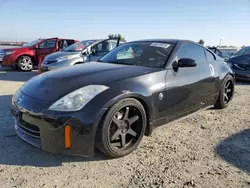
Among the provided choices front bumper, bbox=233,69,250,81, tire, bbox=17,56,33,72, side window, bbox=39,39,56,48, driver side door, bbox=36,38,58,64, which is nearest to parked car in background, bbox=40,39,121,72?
driver side door, bbox=36,38,58,64

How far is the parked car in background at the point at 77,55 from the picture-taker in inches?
316

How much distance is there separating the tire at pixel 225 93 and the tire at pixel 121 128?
231 cm

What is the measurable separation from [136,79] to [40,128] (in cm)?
124

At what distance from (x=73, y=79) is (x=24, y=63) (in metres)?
Answer: 8.78

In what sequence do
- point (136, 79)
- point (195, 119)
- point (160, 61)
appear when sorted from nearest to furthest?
point (136, 79), point (160, 61), point (195, 119)

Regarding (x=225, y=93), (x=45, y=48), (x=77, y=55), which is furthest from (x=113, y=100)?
(x=45, y=48)

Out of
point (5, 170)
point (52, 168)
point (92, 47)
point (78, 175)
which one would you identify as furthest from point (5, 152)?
point (92, 47)

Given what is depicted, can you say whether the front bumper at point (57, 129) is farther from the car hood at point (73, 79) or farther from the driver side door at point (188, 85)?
the driver side door at point (188, 85)

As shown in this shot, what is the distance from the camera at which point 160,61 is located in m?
3.66

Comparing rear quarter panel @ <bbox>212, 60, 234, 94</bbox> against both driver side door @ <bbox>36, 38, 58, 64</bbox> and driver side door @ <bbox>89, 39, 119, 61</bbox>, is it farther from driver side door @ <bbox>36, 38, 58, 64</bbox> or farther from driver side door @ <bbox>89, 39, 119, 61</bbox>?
driver side door @ <bbox>36, 38, 58, 64</bbox>

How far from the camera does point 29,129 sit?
285 centimetres

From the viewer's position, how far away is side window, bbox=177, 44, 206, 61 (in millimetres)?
3918

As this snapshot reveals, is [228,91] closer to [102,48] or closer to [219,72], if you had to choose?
[219,72]

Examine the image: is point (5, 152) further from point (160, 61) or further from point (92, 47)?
point (92, 47)
